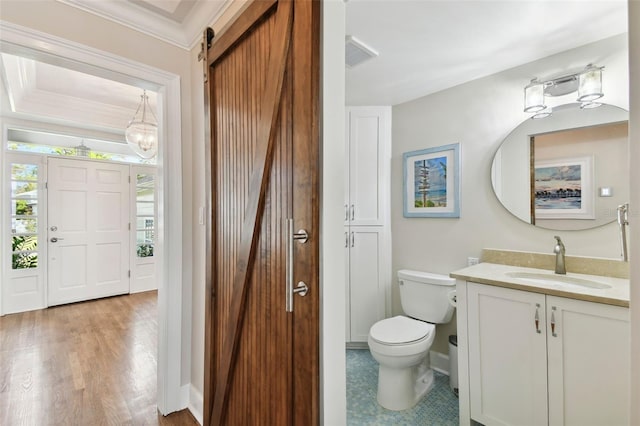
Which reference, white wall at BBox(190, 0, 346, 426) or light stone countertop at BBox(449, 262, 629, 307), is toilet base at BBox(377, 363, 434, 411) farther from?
white wall at BBox(190, 0, 346, 426)

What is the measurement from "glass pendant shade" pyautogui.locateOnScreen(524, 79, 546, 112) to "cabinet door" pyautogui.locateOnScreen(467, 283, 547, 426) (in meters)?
1.25

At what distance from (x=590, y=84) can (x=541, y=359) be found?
62.3 inches

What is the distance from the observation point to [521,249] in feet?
6.75

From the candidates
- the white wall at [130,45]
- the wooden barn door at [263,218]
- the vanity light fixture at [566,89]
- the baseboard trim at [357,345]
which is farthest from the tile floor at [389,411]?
the vanity light fixture at [566,89]

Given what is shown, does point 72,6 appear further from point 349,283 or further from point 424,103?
point 349,283

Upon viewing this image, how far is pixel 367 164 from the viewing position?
279 cm

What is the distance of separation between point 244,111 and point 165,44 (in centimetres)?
A: 101

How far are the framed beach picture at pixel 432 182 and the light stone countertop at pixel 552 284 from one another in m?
0.61

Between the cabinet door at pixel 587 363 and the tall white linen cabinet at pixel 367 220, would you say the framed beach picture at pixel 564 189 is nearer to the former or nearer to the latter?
the cabinet door at pixel 587 363

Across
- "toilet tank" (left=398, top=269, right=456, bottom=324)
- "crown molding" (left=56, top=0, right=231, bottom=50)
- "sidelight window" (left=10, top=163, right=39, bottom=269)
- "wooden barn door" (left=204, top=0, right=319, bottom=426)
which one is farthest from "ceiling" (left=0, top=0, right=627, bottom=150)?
"sidelight window" (left=10, top=163, right=39, bottom=269)

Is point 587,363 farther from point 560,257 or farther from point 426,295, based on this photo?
point 426,295

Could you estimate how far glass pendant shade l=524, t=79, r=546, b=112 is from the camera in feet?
6.42

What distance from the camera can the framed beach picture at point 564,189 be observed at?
1821 mm

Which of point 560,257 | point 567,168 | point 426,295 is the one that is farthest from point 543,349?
point 567,168
